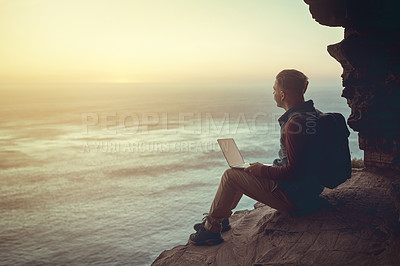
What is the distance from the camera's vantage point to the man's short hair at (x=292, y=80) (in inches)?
169

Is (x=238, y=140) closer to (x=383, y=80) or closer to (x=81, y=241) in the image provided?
(x=81, y=241)

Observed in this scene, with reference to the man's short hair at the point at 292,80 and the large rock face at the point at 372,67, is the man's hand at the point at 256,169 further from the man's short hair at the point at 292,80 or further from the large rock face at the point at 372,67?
the large rock face at the point at 372,67

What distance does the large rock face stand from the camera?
16.9 ft

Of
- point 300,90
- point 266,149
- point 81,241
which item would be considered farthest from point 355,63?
point 266,149

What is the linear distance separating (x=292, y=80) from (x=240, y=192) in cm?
157

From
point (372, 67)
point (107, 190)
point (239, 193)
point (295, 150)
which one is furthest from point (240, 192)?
point (107, 190)

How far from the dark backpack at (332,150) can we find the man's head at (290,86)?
346 mm

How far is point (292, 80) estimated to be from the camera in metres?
4.30

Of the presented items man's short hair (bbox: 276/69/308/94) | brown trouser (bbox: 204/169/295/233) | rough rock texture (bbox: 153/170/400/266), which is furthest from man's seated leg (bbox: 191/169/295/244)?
man's short hair (bbox: 276/69/308/94)

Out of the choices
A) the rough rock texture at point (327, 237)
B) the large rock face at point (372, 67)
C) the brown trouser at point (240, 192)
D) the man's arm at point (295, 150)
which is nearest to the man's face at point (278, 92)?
the man's arm at point (295, 150)

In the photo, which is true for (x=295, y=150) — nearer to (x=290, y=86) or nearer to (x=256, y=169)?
(x=256, y=169)

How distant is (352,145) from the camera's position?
20.3 m

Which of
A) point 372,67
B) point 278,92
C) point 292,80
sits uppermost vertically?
point 372,67

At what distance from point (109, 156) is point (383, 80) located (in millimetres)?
15988
